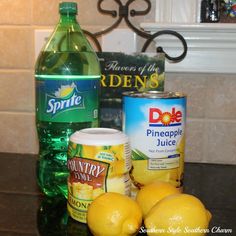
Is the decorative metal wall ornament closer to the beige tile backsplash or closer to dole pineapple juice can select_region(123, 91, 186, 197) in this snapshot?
the beige tile backsplash

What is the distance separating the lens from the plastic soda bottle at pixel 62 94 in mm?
655

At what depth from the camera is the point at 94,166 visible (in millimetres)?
562

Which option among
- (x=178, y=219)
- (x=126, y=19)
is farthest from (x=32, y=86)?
(x=178, y=219)

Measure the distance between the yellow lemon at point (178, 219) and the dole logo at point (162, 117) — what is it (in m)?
0.15

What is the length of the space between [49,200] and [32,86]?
36cm

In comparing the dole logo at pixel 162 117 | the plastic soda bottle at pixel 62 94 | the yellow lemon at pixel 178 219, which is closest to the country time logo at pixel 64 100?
the plastic soda bottle at pixel 62 94

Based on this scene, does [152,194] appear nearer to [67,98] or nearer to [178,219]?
[178,219]

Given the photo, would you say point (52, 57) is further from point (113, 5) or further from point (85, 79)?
point (113, 5)

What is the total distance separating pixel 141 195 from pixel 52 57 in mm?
325

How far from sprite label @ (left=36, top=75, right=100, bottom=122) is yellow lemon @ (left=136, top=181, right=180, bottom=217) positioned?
0.55 ft

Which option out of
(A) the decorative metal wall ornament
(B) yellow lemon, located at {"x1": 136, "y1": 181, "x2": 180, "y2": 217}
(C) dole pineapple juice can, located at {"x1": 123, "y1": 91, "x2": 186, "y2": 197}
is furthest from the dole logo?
(A) the decorative metal wall ornament

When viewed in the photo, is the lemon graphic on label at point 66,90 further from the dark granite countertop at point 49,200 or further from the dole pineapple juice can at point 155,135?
the dark granite countertop at point 49,200

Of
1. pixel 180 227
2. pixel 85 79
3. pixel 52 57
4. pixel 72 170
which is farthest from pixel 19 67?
pixel 180 227

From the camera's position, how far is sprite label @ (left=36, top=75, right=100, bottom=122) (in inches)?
25.7
